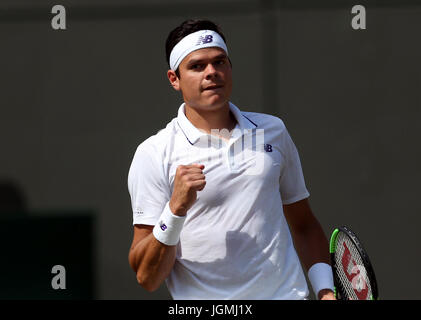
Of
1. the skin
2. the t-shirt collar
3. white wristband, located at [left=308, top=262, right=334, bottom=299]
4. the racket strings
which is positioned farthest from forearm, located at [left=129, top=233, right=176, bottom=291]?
the racket strings

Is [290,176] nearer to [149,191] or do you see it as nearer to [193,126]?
[193,126]

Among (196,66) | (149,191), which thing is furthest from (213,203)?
(196,66)

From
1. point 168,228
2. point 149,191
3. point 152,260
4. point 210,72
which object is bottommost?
point 152,260

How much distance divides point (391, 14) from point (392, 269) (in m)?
1.74

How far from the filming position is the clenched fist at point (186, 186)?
318 centimetres

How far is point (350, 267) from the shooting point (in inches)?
140

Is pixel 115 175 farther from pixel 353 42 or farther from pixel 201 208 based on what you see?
pixel 201 208

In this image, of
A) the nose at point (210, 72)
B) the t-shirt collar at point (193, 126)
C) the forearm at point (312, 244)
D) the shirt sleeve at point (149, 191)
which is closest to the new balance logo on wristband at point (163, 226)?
the shirt sleeve at point (149, 191)

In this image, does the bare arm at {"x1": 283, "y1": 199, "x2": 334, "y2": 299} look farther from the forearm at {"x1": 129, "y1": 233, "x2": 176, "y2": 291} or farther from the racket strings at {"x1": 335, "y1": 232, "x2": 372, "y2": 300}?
the forearm at {"x1": 129, "y1": 233, "x2": 176, "y2": 291}

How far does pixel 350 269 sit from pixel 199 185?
0.71 metres

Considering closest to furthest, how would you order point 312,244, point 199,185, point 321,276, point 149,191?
point 199,185
point 149,191
point 321,276
point 312,244

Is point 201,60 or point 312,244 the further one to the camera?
point 312,244

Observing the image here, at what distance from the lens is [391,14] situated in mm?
6914

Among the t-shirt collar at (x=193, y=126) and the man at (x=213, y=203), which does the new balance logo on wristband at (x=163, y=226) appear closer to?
the man at (x=213, y=203)
